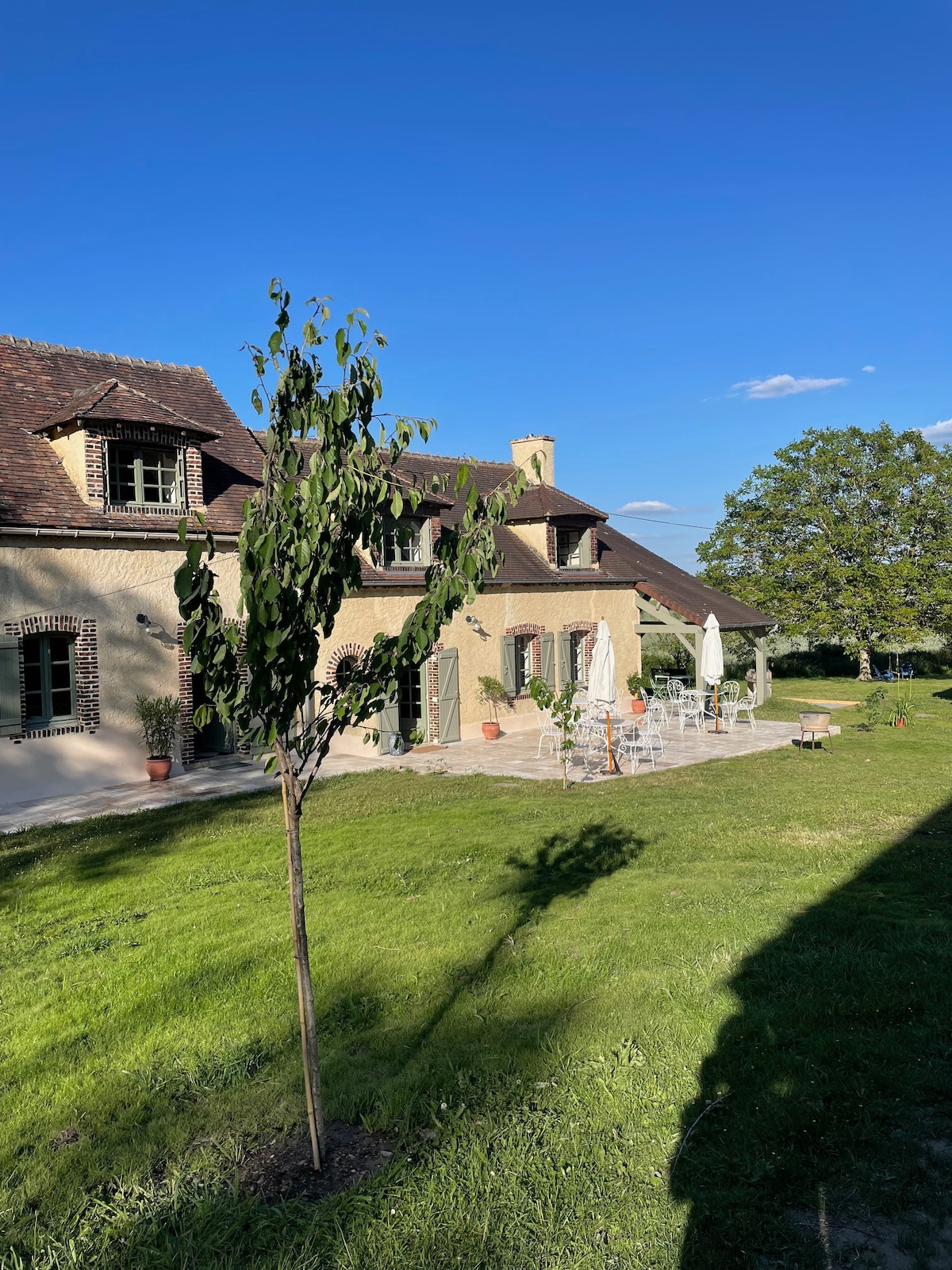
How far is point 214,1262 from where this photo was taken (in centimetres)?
312

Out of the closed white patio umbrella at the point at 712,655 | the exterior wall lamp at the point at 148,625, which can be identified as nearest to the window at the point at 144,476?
the exterior wall lamp at the point at 148,625

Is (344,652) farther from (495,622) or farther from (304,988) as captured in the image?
(304,988)

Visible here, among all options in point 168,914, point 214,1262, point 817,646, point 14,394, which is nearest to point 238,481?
point 14,394

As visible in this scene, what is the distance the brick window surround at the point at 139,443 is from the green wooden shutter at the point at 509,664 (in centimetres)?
690

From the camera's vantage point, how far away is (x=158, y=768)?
1297 cm

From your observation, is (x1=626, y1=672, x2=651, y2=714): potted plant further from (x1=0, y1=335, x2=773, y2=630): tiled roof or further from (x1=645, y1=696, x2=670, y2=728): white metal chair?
(x1=0, y1=335, x2=773, y2=630): tiled roof

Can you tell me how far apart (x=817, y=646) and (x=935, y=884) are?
98.5 feet

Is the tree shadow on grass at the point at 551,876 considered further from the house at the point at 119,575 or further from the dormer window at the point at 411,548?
the dormer window at the point at 411,548

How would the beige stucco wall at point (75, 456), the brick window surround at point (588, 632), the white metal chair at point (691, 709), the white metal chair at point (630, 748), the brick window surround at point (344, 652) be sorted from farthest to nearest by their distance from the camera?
the brick window surround at point (588, 632) → the white metal chair at point (691, 709) → the brick window surround at point (344, 652) → the white metal chair at point (630, 748) → the beige stucco wall at point (75, 456)

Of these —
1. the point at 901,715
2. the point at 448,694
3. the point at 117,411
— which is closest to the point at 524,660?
the point at 448,694

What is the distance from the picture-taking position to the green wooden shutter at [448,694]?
1680 centimetres

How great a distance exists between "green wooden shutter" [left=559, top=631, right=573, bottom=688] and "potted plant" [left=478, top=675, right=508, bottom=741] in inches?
71.4

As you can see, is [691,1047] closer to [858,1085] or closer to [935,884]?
[858,1085]

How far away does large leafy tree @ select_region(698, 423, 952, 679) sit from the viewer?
2808 centimetres
